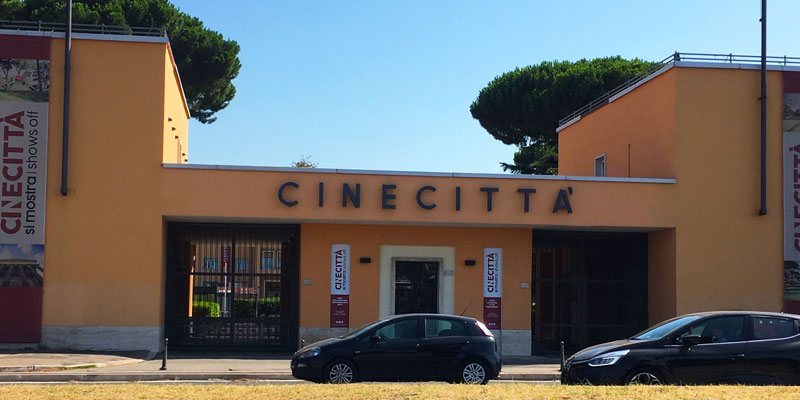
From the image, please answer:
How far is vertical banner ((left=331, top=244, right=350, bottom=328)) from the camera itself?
23656 mm

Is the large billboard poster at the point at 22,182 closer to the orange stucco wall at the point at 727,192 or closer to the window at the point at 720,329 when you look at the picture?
the window at the point at 720,329

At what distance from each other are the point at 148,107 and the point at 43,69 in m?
→ 2.57

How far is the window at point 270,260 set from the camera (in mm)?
24078

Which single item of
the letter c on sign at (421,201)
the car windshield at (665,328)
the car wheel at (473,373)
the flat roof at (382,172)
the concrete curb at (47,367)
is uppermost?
the flat roof at (382,172)

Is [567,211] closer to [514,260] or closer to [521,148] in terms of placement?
[514,260]

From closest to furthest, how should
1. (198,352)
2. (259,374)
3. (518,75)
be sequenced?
(259,374)
(198,352)
(518,75)

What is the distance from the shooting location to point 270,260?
24141 millimetres

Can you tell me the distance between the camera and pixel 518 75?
44.8 metres

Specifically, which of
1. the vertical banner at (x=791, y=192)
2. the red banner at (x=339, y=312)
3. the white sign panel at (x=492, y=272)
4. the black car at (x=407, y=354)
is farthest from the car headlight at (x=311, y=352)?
the vertical banner at (x=791, y=192)

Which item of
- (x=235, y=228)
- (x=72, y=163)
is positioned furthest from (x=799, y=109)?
(x=72, y=163)

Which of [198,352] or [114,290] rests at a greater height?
[114,290]

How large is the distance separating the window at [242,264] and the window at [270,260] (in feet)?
1.28

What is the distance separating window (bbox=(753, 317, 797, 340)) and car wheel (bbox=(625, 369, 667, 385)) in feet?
5.75

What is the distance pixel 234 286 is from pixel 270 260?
116 cm
